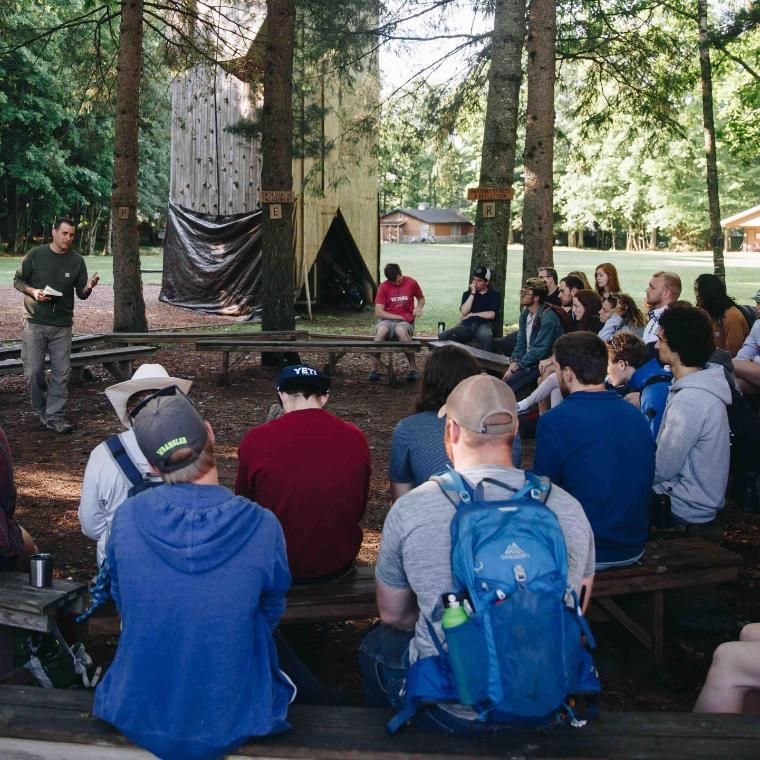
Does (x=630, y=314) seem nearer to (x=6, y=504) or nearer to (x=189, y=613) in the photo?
(x=6, y=504)

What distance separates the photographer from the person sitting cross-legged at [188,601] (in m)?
2.34

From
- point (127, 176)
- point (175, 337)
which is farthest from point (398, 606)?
point (127, 176)

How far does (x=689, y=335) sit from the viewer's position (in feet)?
14.3

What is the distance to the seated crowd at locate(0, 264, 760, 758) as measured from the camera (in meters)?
2.36

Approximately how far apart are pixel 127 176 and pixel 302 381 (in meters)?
10.3

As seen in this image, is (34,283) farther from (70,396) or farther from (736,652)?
(736,652)

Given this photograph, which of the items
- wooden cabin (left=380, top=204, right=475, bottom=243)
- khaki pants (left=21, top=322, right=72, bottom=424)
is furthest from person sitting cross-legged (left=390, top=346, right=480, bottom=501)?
wooden cabin (left=380, top=204, right=475, bottom=243)

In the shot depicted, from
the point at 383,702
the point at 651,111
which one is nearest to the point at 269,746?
the point at 383,702

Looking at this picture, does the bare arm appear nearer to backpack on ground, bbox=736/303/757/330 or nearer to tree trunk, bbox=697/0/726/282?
backpack on ground, bbox=736/303/757/330

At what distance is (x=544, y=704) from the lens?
2328 mm

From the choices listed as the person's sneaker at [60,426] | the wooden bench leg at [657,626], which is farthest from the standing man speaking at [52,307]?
the wooden bench leg at [657,626]

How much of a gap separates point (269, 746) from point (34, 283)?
21.5 feet

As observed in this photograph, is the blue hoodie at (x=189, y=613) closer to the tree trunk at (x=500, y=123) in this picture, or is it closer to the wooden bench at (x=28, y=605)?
the wooden bench at (x=28, y=605)

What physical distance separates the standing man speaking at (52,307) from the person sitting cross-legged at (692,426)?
549 centimetres
